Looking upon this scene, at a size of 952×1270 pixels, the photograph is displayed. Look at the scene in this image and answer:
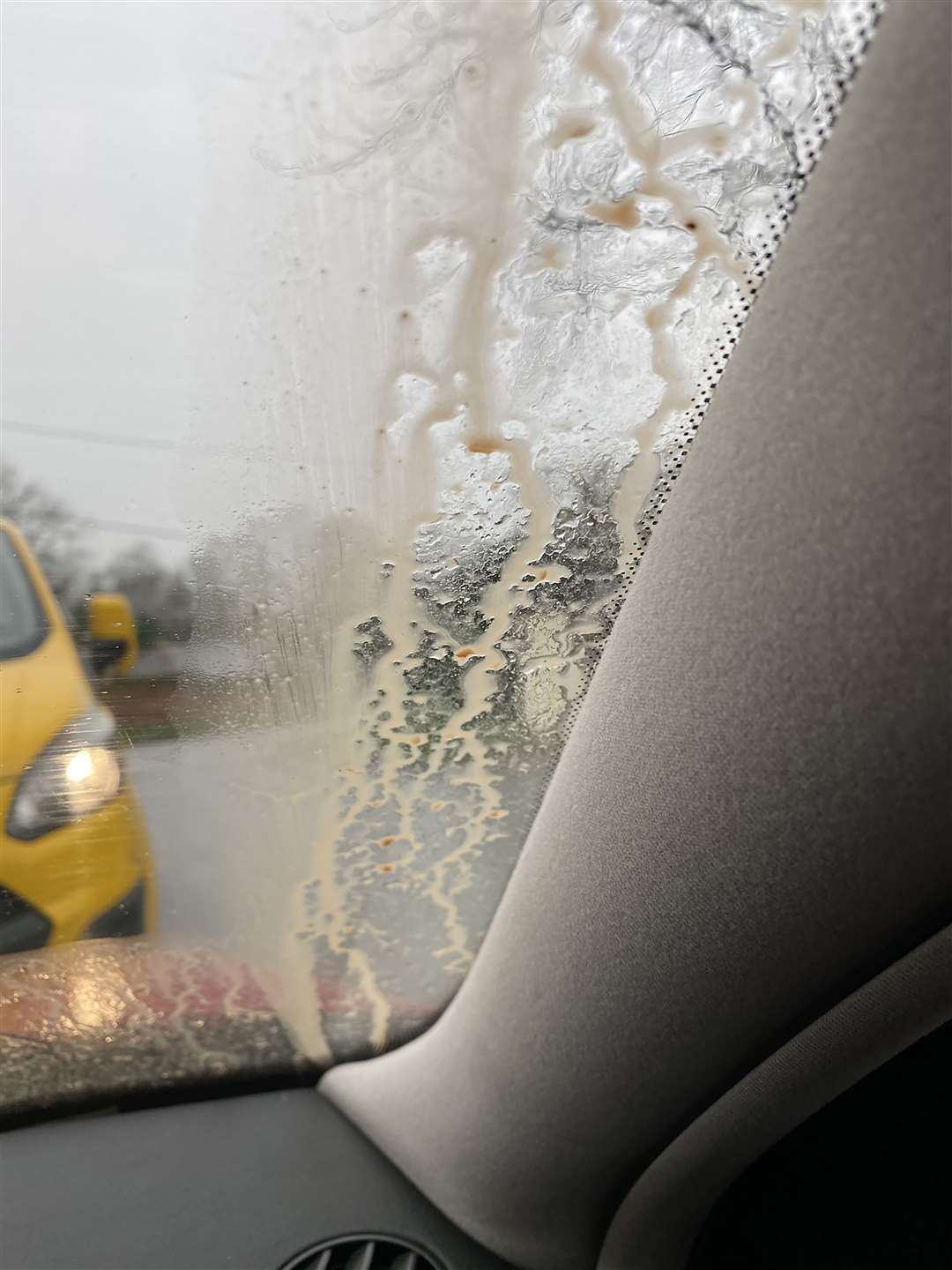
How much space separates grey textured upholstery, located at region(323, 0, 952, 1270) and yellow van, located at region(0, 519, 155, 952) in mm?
720

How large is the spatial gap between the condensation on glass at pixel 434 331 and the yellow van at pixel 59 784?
2.9 inches

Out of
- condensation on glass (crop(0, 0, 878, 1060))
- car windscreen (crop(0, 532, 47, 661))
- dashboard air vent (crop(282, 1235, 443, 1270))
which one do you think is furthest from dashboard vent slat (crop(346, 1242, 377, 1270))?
car windscreen (crop(0, 532, 47, 661))

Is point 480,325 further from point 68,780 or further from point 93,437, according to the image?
point 68,780

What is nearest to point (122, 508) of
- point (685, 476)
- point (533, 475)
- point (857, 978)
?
point (533, 475)

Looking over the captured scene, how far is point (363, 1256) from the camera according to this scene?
1792 millimetres

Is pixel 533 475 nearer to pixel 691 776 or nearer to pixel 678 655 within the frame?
pixel 678 655

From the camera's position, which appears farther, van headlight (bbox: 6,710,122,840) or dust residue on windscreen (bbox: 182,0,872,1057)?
van headlight (bbox: 6,710,122,840)

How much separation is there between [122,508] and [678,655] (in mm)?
792

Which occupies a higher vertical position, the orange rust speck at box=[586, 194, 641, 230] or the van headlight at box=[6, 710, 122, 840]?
the orange rust speck at box=[586, 194, 641, 230]

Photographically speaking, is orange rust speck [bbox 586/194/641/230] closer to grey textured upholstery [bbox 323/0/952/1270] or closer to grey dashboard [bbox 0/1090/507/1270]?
grey textured upholstery [bbox 323/0/952/1270]

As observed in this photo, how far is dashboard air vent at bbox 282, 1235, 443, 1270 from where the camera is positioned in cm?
177

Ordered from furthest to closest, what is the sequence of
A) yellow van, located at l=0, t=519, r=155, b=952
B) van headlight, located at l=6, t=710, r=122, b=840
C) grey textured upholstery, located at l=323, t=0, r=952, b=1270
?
van headlight, located at l=6, t=710, r=122, b=840
yellow van, located at l=0, t=519, r=155, b=952
grey textured upholstery, located at l=323, t=0, r=952, b=1270

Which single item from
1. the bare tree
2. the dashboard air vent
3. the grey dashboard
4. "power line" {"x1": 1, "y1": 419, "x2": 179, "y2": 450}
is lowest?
the grey dashboard

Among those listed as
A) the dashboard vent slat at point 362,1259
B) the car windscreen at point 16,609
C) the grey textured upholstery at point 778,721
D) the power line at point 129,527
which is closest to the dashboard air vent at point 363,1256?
the dashboard vent slat at point 362,1259
